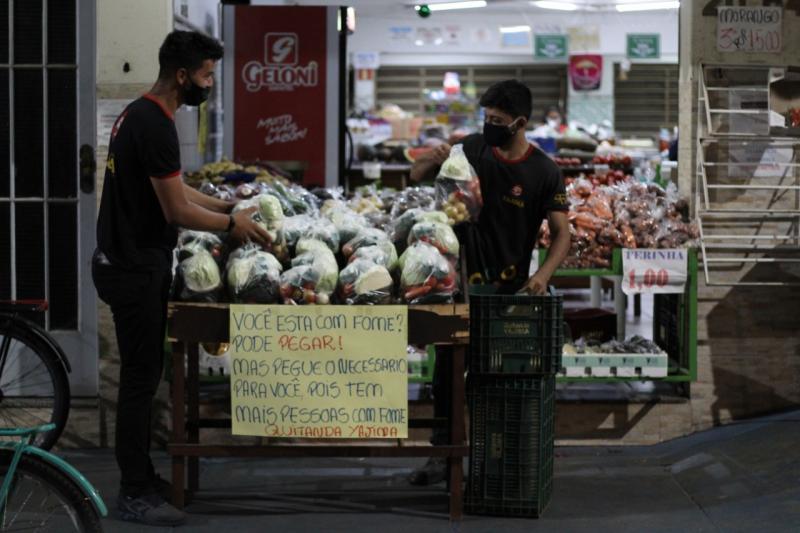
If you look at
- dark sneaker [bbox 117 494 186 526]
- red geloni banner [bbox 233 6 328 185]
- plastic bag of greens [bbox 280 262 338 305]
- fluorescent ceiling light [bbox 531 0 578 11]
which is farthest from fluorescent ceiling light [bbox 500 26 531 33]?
dark sneaker [bbox 117 494 186 526]

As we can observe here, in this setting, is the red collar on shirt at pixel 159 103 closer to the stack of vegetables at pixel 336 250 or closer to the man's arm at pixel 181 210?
the man's arm at pixel 181 210

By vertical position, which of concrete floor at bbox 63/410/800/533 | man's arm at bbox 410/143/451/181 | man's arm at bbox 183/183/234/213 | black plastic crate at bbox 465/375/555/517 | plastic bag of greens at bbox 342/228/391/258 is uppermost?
man's arm at bbox 410/143/451/181

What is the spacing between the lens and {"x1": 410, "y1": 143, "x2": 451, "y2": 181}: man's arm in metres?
5.89

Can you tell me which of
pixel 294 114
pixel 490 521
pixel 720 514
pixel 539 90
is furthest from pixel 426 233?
pixel 539 90

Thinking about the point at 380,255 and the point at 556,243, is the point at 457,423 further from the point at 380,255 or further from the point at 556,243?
the point at 556,243

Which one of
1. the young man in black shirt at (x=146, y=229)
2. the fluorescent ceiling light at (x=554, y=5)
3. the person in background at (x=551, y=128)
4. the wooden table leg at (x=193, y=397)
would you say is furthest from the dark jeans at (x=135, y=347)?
the fluorescent ceiling light at (x=554, y=5)

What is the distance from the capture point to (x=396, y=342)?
207 inches

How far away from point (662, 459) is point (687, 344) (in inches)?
26.9

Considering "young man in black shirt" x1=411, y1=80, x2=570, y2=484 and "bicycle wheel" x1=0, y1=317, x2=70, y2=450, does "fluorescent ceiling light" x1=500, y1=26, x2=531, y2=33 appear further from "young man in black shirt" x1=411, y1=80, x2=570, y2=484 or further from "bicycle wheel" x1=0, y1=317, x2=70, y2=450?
"young man in black shirt" x1=411, y1=80, x2=570, y2=484

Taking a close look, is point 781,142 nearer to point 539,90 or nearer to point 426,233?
point 426,233

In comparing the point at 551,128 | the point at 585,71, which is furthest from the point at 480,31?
the point at 551,128

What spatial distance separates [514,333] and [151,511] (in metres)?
1.67

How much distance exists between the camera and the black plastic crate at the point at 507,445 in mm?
5441

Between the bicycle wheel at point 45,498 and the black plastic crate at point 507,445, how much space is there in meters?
2.05
